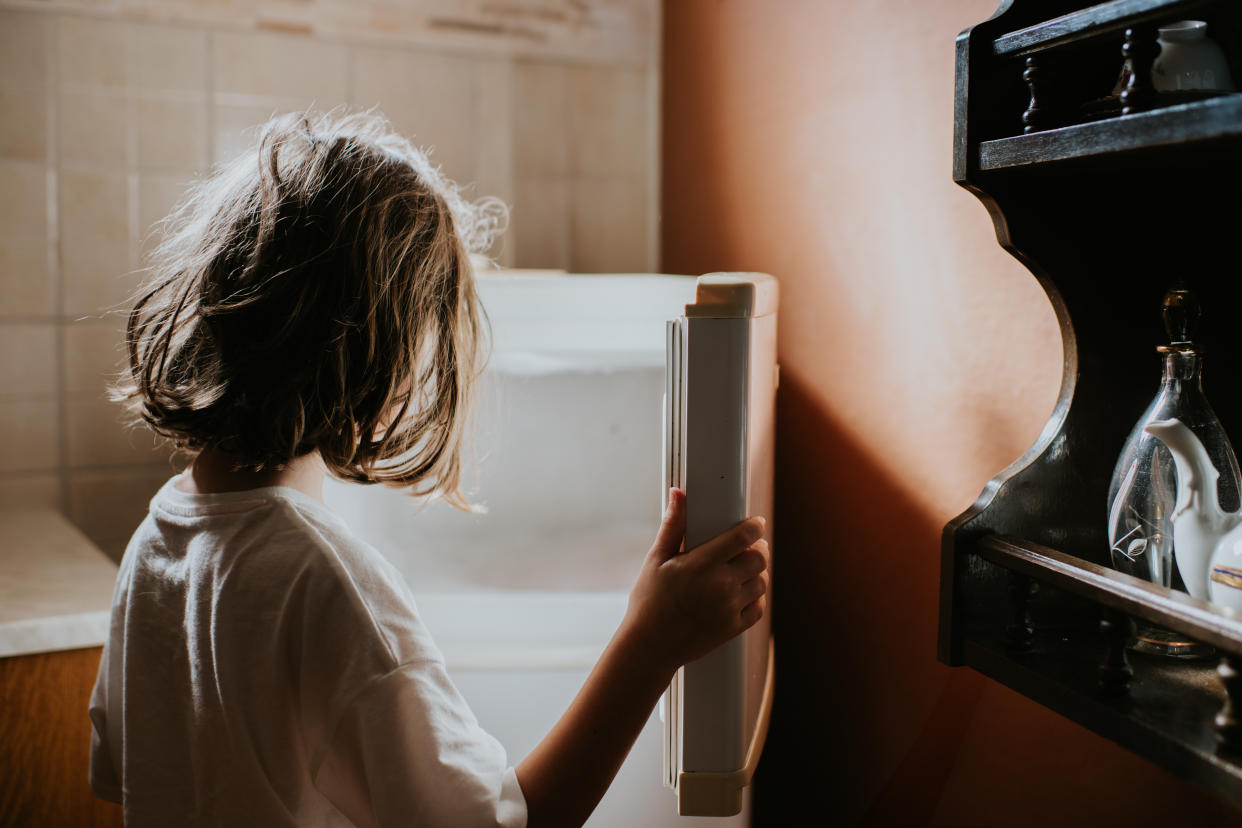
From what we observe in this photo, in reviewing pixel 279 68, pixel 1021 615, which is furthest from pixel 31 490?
pixel 1021 615

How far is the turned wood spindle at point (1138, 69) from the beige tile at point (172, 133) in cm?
140

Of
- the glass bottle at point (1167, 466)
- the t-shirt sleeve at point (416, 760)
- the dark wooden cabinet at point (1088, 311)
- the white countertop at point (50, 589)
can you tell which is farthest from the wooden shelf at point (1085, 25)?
the white countertop at point (50, 589)

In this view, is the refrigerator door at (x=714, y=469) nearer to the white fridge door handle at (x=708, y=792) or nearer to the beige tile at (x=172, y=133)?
the white fridge door handle at (x=708, y=792)

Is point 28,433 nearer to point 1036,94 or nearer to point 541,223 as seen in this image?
point 541,223

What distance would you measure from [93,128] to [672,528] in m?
1.28

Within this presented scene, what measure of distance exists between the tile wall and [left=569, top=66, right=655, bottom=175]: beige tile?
0.13 m

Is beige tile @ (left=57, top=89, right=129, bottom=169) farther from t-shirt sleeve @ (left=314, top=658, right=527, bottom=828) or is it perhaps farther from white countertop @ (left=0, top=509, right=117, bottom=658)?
t-shirt sleeve @ (left=314, top=658, right=527, bottom=828)

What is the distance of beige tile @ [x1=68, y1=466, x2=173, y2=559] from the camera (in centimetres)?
154

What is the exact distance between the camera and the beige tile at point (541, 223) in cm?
174

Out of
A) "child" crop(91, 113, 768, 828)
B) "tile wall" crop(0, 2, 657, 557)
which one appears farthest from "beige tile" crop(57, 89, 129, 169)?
"child" crop(91, 113, 768, 828)

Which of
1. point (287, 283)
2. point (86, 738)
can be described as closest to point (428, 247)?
point (287, 283)

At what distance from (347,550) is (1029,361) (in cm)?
60

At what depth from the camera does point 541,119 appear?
5.70 feet

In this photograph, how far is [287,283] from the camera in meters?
0.67
